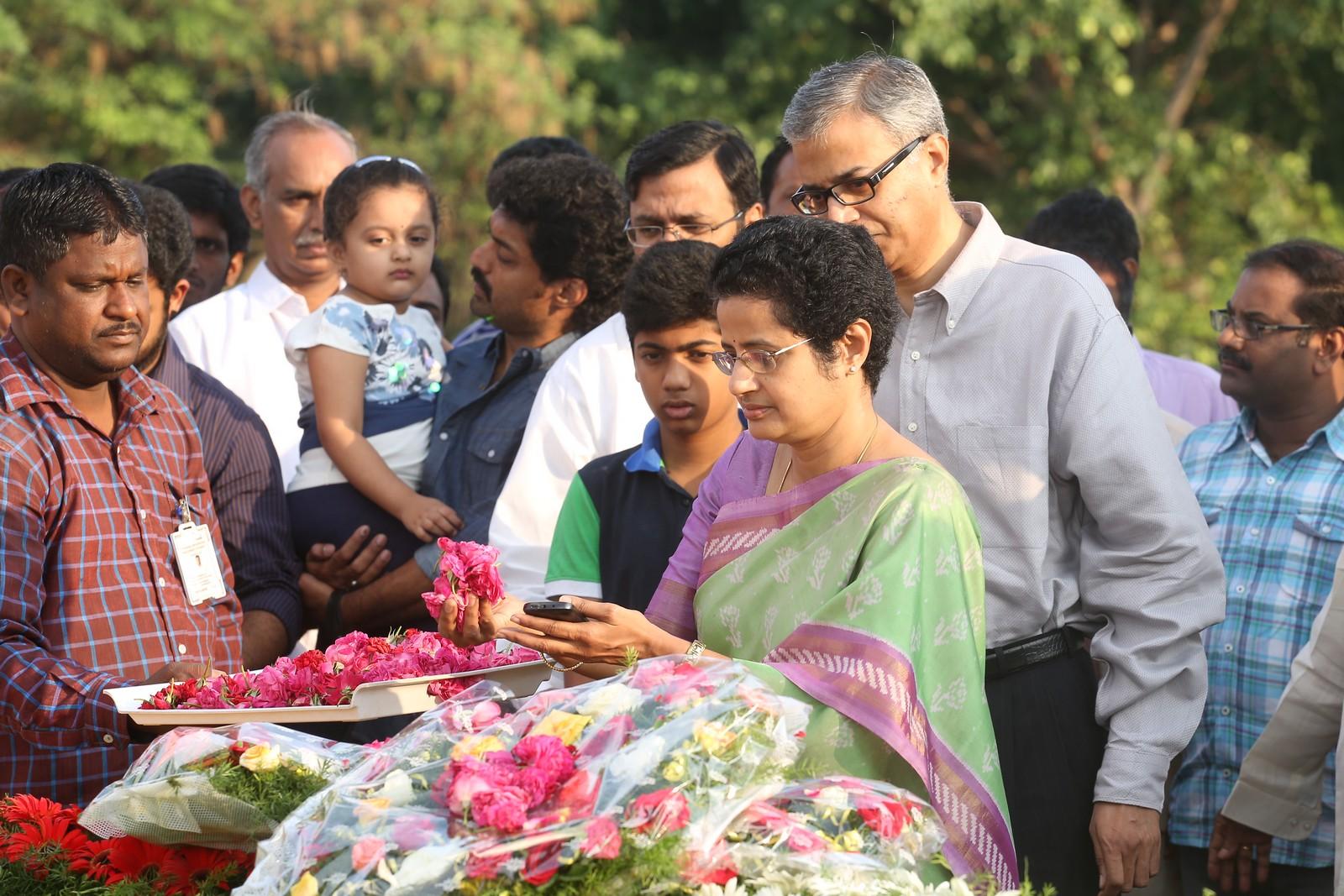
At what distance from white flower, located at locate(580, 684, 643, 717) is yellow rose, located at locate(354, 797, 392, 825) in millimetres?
326

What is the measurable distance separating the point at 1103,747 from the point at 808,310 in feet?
3.92

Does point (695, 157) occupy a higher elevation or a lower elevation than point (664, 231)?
higher

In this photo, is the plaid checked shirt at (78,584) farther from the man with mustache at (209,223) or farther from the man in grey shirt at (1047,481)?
the man with mustache at (209,223)

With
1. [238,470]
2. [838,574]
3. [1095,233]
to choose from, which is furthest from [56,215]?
[1095,233]

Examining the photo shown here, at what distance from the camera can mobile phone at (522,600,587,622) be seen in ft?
8.88

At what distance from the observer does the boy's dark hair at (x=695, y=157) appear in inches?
175

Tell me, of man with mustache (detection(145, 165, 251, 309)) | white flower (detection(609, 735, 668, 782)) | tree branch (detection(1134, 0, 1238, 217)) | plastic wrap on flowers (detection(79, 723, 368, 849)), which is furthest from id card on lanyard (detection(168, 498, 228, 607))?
tree branch (detection(1134, 0, 1238, 217))

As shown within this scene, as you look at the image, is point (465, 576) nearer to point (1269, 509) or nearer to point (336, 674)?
point (336, 674)

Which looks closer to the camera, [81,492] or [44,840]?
[44,840]

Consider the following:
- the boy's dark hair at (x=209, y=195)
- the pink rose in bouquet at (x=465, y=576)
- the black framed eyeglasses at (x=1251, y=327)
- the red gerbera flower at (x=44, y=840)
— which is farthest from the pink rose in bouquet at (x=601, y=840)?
the boy's dark hair at (x=209, y=195)

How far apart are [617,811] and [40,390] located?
6.38ft

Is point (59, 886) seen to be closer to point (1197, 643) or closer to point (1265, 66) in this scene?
point (1197, 643)

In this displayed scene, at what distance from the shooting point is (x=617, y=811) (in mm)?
2189

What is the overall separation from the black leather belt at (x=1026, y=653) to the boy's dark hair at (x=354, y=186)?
2491 millimetres
